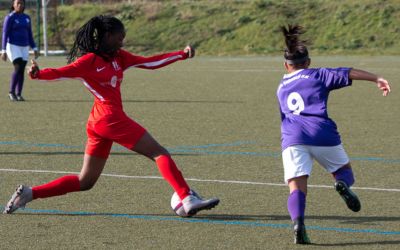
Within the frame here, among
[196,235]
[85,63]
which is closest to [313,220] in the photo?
[196,235]

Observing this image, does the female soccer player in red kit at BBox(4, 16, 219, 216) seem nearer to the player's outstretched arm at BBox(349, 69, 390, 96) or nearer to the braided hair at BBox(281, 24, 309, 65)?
the braided hair at BBox(281, 24, 309, 65)

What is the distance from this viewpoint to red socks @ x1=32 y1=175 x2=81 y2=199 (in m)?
8.23

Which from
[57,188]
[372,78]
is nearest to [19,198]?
[57,188]

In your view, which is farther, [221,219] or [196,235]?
[221,219]

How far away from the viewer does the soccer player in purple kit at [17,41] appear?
64.0 feet

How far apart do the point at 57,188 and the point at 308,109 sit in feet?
7.33

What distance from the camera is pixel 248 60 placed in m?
36.6

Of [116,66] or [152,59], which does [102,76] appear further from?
[152,59]

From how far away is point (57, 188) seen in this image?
8242mm

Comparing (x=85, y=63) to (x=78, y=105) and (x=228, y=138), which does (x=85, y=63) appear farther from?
(x=78, y=105)

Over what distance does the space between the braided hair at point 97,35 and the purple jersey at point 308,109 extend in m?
1.50

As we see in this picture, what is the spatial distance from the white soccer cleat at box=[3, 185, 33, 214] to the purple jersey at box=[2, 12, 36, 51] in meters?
11.7

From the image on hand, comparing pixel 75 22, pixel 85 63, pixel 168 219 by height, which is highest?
pixel 85 63

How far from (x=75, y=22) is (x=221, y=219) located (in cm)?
4325
